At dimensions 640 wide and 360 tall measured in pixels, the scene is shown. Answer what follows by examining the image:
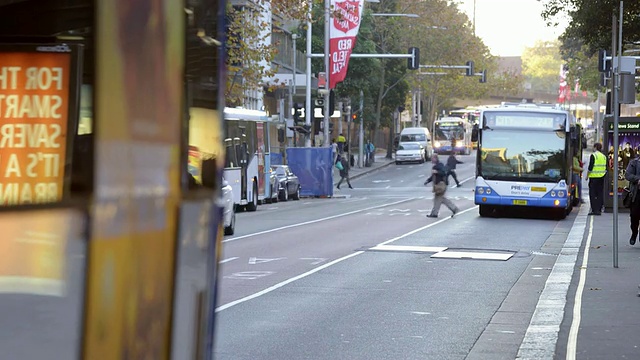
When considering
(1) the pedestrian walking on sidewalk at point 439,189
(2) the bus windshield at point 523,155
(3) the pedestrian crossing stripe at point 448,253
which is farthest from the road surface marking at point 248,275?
(2) the bus windshield at point 523,155

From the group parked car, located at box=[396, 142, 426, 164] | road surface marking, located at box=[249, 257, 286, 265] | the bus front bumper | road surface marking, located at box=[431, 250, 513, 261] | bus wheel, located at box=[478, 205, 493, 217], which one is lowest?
road surface marking, located at box=[249, 257, 286, 265]

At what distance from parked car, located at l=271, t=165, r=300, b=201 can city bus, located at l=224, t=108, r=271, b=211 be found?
323 cm

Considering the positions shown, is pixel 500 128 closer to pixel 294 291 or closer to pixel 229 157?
pixel 229 157

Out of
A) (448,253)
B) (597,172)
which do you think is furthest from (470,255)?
(597,172)

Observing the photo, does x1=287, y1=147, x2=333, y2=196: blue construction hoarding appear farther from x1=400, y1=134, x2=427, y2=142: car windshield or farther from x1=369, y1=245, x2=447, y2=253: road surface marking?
x1=400, y1=134, x2=427, y2=142: car windshield

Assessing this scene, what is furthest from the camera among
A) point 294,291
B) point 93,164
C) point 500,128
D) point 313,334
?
point 500,128

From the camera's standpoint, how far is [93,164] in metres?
3.37

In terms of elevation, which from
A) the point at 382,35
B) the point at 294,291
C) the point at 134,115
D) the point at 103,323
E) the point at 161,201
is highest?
the point at 382,35

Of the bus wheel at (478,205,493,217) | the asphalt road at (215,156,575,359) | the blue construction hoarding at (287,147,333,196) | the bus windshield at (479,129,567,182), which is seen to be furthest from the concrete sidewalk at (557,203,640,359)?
the blue construction hoarding at (287,147,333,196)

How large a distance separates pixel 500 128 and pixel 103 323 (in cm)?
2867

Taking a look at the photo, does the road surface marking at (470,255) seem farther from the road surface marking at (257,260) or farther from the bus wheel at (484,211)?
the bus wheel at (484,211)

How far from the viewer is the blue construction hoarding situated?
46125mm

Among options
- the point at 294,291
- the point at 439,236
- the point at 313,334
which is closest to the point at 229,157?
the point at 439,236

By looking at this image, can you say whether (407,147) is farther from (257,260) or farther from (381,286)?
(381,286)
